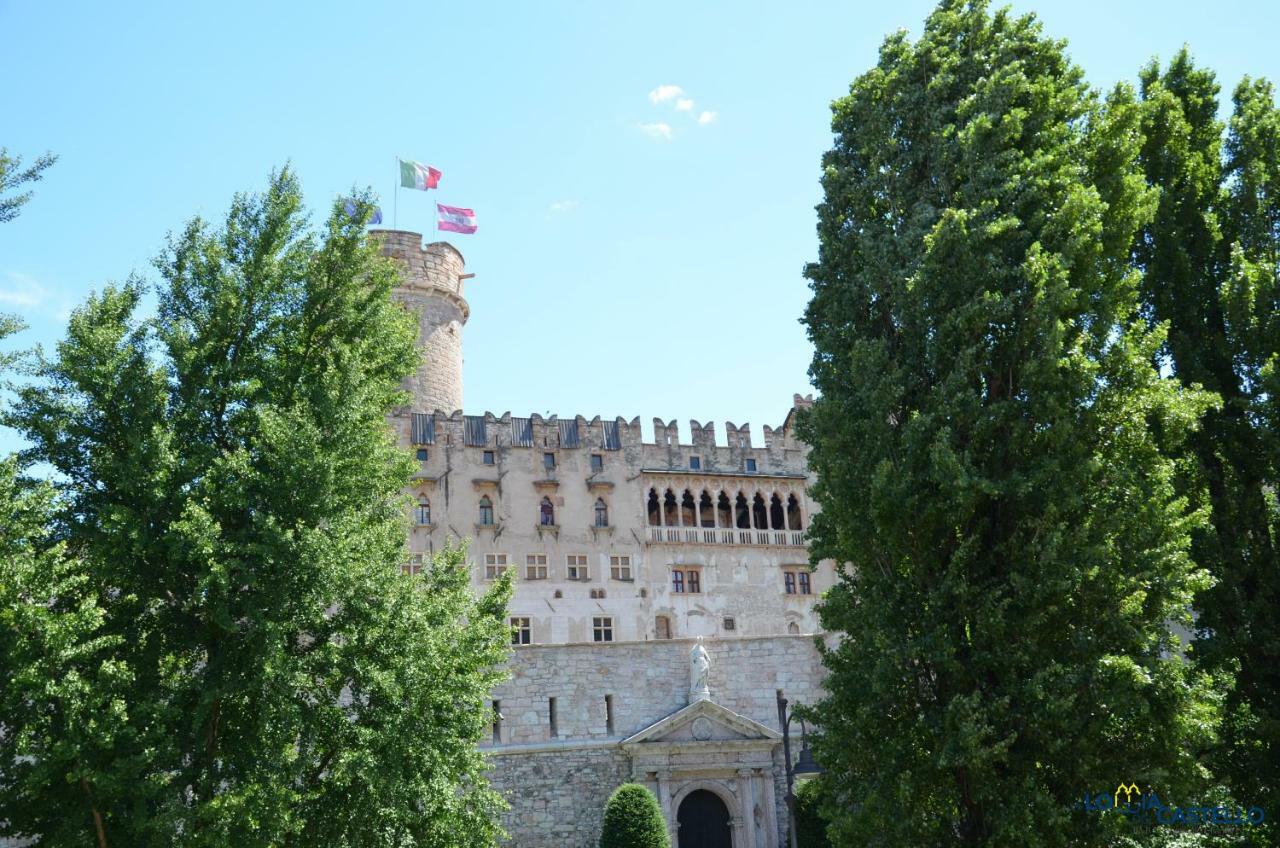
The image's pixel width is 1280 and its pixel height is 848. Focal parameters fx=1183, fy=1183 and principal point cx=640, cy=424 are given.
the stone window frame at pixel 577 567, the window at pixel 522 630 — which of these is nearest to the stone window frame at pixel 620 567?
the stone window frame at pixel 577 567

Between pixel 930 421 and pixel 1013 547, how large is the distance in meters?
1.77

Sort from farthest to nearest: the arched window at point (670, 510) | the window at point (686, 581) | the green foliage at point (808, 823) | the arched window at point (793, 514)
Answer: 1. the arched window at point (793, 514)
2. the arched window at point (670, 510)
3. the window at point (686, 581)
4. the green foliage at point (808, 823)

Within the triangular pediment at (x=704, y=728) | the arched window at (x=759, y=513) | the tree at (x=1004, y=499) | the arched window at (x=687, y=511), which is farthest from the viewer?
the arched window at (x=759, y=513)

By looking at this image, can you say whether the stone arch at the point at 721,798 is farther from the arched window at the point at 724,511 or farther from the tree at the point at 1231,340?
the arched window at the point at 724,511

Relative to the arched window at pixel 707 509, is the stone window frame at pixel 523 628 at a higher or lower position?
lower

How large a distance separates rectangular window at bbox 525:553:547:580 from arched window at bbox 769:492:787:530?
9257 mm

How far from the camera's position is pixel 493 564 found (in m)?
43.0

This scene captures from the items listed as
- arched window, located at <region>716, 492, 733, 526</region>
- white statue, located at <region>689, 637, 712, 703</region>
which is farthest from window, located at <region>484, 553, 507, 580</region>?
white statue, located at <region>689, 637, 712, 703</region>

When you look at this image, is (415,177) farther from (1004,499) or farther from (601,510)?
(1004,499)

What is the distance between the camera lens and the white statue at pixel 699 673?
28.6m

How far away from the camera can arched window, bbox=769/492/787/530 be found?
46719 millimetres

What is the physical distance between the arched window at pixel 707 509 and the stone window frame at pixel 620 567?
359 centimetres

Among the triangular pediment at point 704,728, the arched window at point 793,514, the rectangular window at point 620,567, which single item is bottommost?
the triangular pediment at point 704,728

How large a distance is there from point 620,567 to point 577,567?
1656mm
